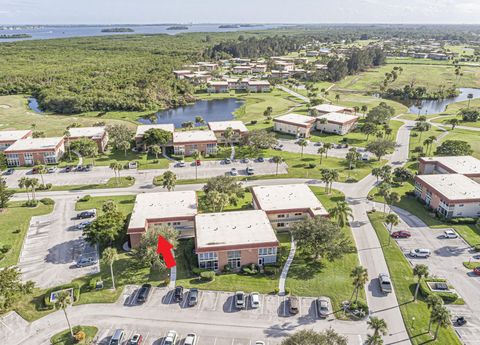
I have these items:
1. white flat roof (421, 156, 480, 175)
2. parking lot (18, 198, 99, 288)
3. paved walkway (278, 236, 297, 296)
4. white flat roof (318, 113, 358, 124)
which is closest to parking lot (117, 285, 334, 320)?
paved walkway (278, 236, 297, 296)

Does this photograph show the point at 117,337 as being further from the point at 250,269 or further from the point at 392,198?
the point at 392,198

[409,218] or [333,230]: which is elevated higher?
[333,230]

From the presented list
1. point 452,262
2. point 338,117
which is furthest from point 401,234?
point 338,117

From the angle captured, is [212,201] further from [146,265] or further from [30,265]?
[30,265]

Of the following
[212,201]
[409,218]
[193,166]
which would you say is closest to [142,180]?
[193,166]

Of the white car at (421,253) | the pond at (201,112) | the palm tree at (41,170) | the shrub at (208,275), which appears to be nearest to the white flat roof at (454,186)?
the white car at (421,253)

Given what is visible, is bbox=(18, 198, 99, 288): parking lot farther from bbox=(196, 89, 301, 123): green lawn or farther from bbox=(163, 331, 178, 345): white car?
bbox=(196, 89, 301, 123): green lawn

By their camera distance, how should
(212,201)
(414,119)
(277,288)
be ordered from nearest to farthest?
(277,288), (212,201), (414,119)
